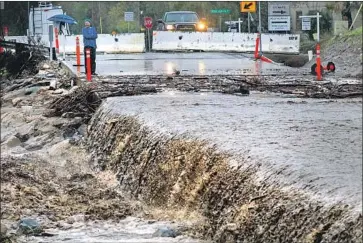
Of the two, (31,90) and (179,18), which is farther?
(179,18)

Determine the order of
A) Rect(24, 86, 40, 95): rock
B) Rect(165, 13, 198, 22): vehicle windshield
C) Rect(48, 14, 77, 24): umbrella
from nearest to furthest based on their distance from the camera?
Rect(24, 86, 40, 95): rock < Rect(48, 14, 77, 24): umbrella < Rect(165, 13, 198, 22): vehicle windshield

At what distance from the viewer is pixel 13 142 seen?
507 inches

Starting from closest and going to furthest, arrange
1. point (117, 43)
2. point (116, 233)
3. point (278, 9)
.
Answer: point (116, 233) < point (278, 9) < point (117, 43)

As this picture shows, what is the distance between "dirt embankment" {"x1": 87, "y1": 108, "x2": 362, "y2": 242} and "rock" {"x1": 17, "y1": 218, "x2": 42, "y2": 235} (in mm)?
1345

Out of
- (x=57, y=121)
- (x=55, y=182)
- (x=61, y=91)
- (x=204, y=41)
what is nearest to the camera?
(x=55, y=182)

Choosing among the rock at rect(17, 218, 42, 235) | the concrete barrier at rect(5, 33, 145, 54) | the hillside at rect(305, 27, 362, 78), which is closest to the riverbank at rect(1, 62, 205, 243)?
the rock at rect(17, 218, 42, 235)

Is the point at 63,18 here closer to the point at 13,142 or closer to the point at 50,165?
the point at 13,142

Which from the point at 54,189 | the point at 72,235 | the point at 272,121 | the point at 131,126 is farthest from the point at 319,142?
the point at 131,126

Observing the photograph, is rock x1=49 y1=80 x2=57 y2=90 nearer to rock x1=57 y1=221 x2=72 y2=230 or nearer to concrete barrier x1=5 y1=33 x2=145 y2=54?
rock x1=57 y1=221 x2=72 y2=230

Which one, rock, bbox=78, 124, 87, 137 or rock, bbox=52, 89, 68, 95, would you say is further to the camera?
rock, bbox=52, 89, 68, 95

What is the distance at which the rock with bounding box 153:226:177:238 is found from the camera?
707cm

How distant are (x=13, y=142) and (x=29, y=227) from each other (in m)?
5.45

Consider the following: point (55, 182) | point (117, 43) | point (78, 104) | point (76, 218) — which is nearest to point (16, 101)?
point (78, 104)

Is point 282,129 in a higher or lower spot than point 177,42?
lower
